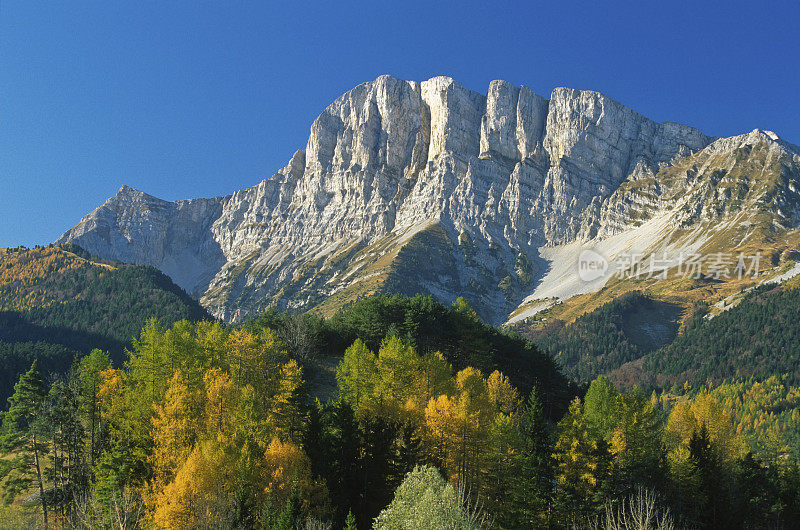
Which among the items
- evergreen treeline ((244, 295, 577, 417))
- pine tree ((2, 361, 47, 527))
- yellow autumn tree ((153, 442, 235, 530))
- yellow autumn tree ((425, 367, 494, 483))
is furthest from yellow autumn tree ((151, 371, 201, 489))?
evergreen treeline ((244, 295, 577, 417))

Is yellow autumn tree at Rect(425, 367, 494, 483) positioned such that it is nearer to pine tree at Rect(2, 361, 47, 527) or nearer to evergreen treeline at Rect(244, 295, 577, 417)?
evergreen treeline at Rect(244, 295, 577, 417)

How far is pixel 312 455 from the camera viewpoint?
175 feet

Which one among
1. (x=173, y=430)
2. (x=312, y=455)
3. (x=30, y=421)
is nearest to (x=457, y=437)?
(x=312, y=455)

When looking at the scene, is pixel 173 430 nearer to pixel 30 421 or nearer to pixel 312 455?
pixel 312 455

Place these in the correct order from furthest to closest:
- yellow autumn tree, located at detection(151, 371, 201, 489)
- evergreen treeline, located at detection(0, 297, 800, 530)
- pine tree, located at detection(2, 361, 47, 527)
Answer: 1. pine tree, located at detection(2, 361, 47, 527)
2. yellow autumn tree, located at detection(151, 371, 201, 489)
3. evergreen treeline, located at detection(0, 297, 800, 530)

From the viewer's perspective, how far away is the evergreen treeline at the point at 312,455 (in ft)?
158

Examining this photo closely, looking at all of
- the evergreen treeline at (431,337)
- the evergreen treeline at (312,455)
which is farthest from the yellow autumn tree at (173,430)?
the evergreen treeline at (431,337)

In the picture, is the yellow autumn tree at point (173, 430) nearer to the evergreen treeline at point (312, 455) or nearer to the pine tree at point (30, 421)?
the evergreen treeline at point (312, 455)

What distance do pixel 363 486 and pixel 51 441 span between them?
32812mm

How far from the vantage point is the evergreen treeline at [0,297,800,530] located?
158 feet

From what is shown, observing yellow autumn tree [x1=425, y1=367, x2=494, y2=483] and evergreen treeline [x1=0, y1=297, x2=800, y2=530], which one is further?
yellow autumn tree [x1=425, y1=367, x2=494, y2=483]

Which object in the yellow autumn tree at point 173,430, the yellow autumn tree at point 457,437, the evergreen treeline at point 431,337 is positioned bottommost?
the yellow autumn tree at point 457,437

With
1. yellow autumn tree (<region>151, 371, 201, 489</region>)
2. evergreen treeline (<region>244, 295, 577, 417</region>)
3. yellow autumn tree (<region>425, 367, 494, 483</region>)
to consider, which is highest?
evergreen treeline (<region>244, 295, 577, 417</region>)

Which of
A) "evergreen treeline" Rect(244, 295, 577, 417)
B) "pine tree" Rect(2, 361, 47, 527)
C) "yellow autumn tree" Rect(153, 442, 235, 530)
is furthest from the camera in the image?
"evergreen treeline" Rect(244, 295, 577, 417)
